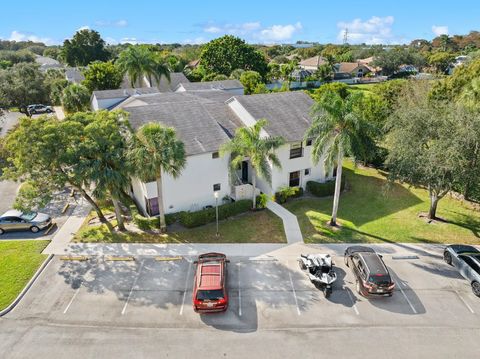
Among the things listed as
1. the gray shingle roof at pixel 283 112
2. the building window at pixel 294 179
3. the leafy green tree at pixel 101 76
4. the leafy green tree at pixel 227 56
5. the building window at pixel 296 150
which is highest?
the leafy green tree at pixel 227 56

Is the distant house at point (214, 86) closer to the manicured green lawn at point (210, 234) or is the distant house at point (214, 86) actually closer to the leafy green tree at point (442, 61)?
the manicured green lawn at point (210, 234)

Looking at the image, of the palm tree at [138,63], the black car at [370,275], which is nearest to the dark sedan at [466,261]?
the black car at [370,275]

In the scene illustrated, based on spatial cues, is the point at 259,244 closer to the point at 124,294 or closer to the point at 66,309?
the point at 124,294

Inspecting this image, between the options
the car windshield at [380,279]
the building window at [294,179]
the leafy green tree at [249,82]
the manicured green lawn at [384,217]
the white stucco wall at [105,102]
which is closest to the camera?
the car windshield at [380,279]

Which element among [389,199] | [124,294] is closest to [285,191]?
[389,199]

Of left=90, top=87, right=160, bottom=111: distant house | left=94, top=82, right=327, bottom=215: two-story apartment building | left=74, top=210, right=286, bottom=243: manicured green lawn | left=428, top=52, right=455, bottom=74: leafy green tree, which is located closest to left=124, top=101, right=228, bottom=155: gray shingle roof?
left=94, top=82, right=327, bottom=215: two-story apartment building

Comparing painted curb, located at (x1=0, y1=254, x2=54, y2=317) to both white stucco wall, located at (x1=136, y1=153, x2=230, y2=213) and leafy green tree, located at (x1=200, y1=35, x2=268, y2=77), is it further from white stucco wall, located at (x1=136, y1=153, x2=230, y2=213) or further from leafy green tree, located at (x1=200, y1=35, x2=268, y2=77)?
leafy green tree, located at (x1=200, y1=35, x2=268, y2=77)
